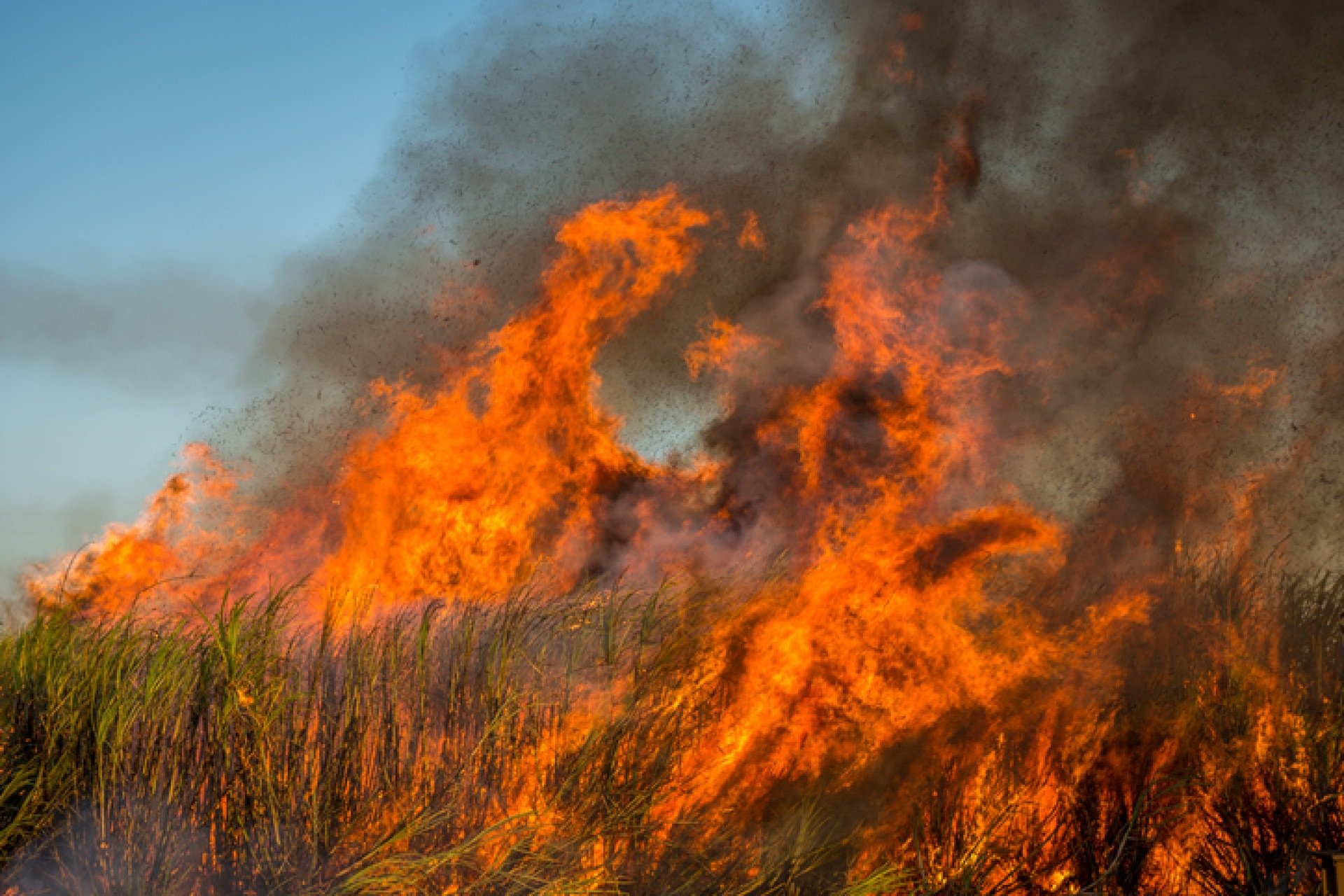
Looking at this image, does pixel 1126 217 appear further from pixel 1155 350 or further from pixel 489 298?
pixel 489 298

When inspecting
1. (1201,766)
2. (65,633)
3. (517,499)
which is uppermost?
(517,499)

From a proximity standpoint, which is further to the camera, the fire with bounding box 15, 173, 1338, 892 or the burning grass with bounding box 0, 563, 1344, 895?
the fire with bounding box 15, 173, 1338, 892

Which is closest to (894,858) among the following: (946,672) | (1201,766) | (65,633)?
(946,672)

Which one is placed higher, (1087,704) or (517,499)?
(517,499)

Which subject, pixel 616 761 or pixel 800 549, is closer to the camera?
pixel 616 761

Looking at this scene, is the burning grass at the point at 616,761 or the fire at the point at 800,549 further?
the fire at the point at 800,549

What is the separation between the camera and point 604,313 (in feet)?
37.5

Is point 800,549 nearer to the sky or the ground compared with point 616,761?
nearer to the sky

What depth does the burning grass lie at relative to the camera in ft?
22.2

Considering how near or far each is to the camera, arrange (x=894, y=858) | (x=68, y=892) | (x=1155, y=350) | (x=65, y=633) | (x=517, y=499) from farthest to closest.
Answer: (x=517, y=499)
(x=1155, y=350)
(x=894, y=858)
(x=65, y=633)
(x=68, y=892)

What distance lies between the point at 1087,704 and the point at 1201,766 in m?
0.99

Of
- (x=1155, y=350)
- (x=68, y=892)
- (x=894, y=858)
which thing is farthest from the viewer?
(x=1155, y=350)

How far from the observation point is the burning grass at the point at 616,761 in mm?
6762

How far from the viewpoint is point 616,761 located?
7.55m
